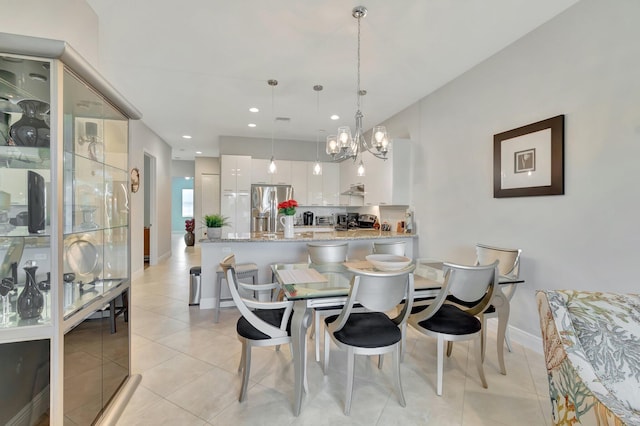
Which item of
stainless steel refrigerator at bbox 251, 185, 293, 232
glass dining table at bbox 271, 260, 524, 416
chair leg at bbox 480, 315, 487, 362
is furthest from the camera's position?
stainless steel refrigerator at bbox 251, 185, 293, 232

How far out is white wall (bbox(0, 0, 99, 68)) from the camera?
1.52 metres

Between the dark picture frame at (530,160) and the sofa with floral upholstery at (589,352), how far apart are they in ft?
4.72

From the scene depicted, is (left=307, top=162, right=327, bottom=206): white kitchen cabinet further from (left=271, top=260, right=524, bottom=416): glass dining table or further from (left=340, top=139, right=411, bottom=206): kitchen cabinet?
(left=271, top=260, right=524, bottom=416): glass dining table

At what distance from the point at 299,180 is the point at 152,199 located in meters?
3.32

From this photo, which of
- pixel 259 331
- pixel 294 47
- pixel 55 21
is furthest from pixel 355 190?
pixel 55 21

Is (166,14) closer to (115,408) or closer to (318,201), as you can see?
(115,408)

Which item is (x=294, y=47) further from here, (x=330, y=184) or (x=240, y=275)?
(x=330, y=184)

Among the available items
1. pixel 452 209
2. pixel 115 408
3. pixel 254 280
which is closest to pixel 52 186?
pixel 115 408

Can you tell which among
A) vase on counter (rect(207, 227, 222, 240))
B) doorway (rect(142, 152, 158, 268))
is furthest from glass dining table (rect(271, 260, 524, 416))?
doorway (rect(142, 152, 158, 268))

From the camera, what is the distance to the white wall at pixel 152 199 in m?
4.97

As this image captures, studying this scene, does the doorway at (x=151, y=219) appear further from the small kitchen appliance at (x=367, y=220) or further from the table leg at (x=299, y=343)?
the table leg at (x=299, y=343)

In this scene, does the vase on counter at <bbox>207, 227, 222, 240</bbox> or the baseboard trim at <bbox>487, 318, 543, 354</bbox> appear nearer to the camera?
the baseboard trim at <bbox>487, 318, 543, 354</bbox>

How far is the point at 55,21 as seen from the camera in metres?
1.80

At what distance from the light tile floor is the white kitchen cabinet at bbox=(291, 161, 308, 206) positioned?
152 inches
